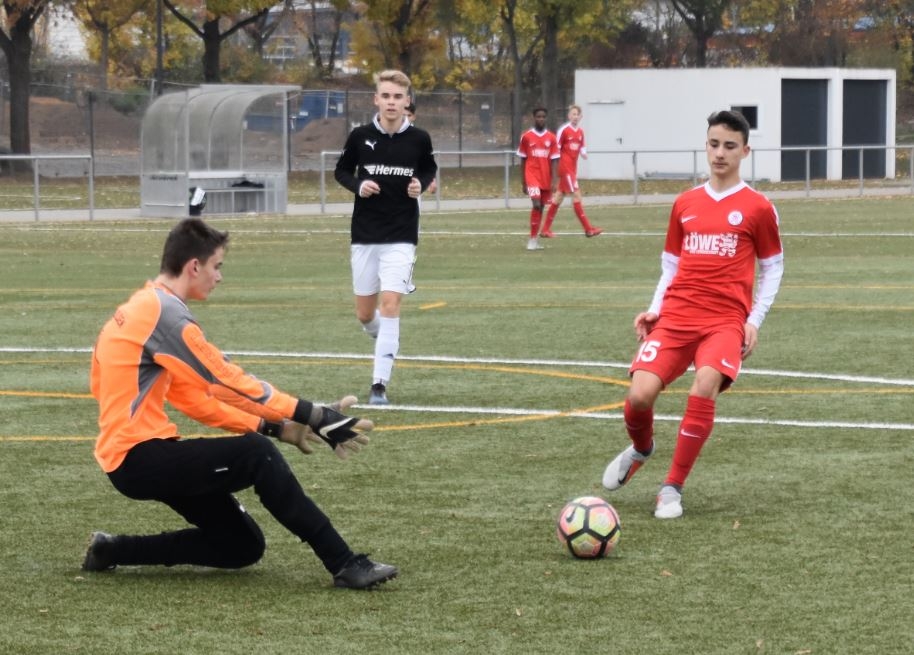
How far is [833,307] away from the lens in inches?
669

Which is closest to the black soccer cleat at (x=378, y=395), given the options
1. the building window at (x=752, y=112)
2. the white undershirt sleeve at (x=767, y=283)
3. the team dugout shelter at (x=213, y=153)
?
the white undershirt sleeve at (x=767, y=283)

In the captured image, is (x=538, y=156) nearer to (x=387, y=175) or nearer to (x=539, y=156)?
(x=539, y=156)

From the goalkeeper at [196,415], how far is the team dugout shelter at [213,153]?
2780 cm

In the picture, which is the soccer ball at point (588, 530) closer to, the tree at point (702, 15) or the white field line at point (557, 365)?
the white field line at point (557, 365)

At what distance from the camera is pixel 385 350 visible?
37.0 feet

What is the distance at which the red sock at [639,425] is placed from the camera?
7.94 metres

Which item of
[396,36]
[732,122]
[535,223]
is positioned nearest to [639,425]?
[732,122]

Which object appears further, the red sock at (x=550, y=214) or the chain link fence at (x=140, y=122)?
the chain link fence at (x=140, y=122)

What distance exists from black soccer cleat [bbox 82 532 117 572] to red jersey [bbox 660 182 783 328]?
2.74 m

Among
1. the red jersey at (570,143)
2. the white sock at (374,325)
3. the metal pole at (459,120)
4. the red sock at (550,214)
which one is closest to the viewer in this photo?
the white sock at (374,325)

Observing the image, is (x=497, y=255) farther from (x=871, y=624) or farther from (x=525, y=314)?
(x=871, y=624)

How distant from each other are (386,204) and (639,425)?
4.01m

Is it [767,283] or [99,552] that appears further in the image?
[767,283]

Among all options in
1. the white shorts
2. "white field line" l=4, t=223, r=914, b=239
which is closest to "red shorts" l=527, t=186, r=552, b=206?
"white field line" l=4, t=223, r=914, b=239
